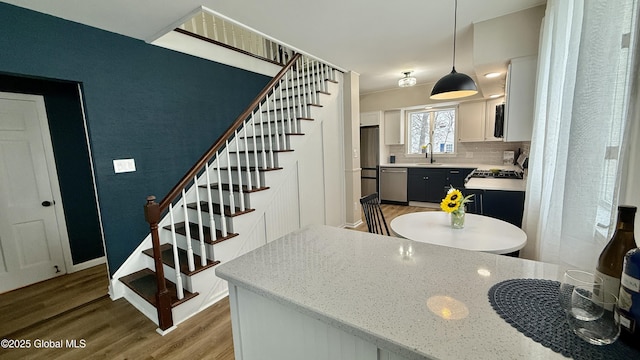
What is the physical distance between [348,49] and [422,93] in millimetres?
2627

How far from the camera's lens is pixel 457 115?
5.54 metres

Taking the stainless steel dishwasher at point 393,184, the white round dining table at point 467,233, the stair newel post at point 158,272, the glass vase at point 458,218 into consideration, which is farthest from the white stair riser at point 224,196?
the stainless steel dishwasher at point 393,184

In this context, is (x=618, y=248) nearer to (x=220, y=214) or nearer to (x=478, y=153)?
→ (x=220, y=214)

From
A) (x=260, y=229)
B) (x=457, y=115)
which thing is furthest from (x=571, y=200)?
(x=457, y=115)

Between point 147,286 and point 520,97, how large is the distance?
401 centimetres

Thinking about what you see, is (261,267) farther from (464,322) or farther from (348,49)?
(348,49)

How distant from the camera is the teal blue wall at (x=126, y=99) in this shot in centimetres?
215

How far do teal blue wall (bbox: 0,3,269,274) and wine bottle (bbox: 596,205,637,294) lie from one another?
343 cm

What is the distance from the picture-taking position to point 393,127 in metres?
6.04

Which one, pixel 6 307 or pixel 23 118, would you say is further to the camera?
pixel 23 118

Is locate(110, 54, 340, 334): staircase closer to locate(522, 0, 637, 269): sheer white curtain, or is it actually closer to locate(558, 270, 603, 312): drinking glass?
locate(558, 270, 603, 312): drinking glass

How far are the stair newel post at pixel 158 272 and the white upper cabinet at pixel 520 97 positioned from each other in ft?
10.9

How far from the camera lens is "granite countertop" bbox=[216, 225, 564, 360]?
629 mm

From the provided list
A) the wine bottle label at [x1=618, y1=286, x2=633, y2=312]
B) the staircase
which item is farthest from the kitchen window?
the wine bottle label at [x1=618, y1=286, x2=633, y2=312]
